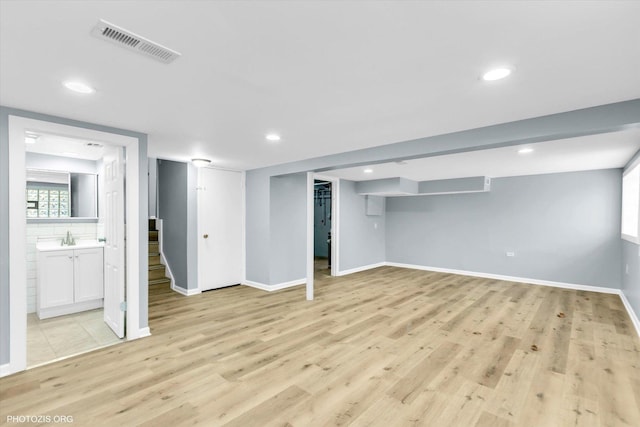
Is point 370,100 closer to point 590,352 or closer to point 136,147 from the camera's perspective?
point 136,147

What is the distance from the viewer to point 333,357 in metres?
2.93

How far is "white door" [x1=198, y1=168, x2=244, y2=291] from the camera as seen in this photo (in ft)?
17.7

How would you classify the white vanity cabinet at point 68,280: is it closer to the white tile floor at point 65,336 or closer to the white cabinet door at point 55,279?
the white cabinet door at point 55,279

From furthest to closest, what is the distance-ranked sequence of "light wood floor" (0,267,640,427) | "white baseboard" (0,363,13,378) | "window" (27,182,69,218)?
"window" (27,182,69,218), "white baseboard" (0,363,13,378), "light wood floor" (0,267,640,427)

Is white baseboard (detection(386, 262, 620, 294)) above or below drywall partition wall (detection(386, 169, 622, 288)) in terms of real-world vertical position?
below

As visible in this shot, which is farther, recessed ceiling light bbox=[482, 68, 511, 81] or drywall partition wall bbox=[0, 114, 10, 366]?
drywall partition wall bbox=[0, 114, 10, 366]

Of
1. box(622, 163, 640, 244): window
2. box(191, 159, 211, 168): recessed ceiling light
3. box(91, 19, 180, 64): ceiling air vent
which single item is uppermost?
box(91, 19, 180, 64): ceiling air vent

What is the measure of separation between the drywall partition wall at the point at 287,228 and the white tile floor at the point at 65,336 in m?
2.63

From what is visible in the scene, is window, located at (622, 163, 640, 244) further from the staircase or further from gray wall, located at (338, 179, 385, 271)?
the staircase

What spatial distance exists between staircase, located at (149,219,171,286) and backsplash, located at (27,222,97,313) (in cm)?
114

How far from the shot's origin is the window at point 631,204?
379cm

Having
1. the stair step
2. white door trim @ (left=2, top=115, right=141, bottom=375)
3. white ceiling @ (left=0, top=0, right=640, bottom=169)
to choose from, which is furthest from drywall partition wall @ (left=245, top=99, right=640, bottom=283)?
white door trim @ (left=2, top=115, right=141, bottom=375)

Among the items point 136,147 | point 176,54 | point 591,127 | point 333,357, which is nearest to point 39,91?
point 136,147

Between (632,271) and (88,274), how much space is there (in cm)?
782
